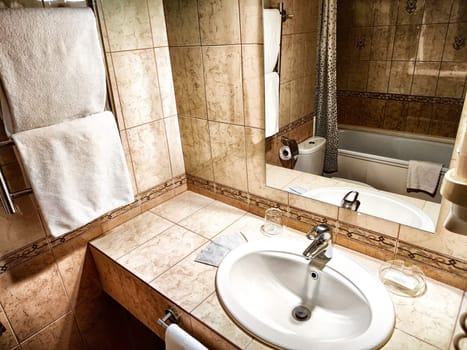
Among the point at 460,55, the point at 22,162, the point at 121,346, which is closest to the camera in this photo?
the point at 460,55

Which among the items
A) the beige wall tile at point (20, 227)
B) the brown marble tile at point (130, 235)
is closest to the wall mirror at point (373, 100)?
the brown marble tile at point (130, 235)

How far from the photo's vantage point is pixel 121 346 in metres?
1.67

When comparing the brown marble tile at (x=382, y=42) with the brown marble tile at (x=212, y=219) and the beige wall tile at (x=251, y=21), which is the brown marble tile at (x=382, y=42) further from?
the brown marble tile at (x=212, y=219)

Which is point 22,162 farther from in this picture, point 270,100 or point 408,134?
point 408,134

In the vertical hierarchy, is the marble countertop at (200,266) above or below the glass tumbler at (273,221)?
below

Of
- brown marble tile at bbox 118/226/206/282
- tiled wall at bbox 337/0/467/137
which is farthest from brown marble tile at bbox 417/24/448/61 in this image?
brown marble tile at bbox 118/226/206/282

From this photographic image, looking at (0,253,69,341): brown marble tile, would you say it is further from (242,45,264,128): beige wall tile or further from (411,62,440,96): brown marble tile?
(411,62,440,96): brown marble tile

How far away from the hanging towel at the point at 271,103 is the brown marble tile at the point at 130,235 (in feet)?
2.01

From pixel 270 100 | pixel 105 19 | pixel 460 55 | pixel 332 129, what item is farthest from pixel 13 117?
pixel 460 55

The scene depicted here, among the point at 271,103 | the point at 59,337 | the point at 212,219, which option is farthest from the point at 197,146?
the point at 59,337

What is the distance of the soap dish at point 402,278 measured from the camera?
3.20 feet

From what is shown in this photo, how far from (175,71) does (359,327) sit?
4.02 feet

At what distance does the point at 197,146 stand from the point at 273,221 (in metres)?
0.52

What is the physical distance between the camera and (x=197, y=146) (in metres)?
1.55
